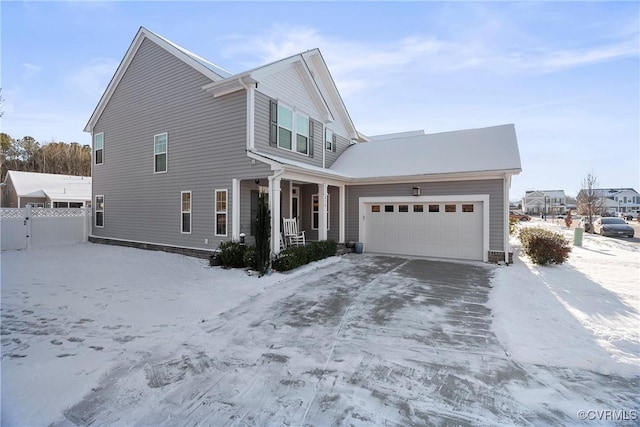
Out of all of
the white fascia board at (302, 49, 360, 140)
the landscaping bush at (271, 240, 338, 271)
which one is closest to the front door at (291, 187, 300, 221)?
the landscaping bush at (271, 240, 338, 271)

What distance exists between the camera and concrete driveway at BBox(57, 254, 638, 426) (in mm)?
2701

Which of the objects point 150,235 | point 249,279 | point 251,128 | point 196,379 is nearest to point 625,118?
point 251,128

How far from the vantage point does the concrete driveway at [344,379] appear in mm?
2701

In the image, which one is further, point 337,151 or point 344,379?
point 337,151

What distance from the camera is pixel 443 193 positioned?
11.0 m

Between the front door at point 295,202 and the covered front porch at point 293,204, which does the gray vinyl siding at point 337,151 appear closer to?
the covered front porch at point 293,204

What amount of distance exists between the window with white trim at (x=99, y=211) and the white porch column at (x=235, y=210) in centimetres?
835

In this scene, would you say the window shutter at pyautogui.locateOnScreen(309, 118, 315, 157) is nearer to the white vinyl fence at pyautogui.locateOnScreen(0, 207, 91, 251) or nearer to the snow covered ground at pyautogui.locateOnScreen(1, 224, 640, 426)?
the snow covered ground at pyautogui.locateOnScreen(1, 224, 640, 426)

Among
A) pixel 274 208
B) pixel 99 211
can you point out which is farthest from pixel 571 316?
pixel 99 211

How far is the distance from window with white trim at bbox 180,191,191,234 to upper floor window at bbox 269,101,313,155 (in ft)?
12.3

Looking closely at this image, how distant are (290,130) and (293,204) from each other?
324 centimetres

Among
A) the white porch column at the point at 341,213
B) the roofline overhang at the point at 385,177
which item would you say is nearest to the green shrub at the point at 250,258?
the roofline overhang at the point at 385,177

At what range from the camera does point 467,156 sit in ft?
36.8

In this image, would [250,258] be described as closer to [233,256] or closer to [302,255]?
[233,256]
